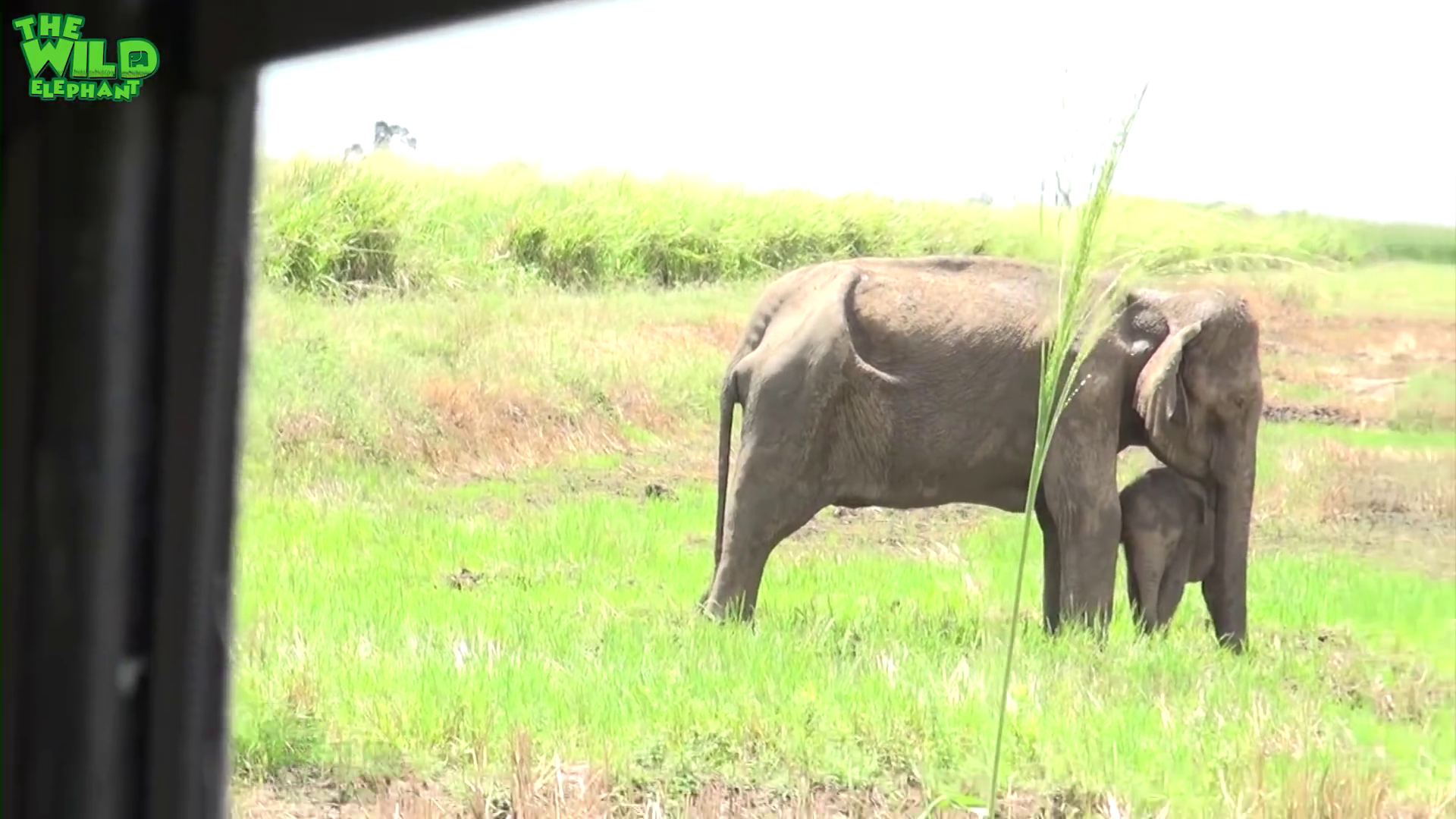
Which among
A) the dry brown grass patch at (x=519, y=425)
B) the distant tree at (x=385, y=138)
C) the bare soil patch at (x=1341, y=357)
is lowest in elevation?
the dry brown grass patch at (x=519, y=425)

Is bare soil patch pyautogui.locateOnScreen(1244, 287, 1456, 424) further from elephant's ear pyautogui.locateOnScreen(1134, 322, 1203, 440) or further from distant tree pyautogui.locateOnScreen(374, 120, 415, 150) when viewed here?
distant tree pyautogui.locateOnScreen(374, 120, 415, 150)

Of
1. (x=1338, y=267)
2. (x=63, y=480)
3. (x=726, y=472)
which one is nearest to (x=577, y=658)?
(x=726, y=472)

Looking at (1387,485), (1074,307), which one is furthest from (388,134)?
(1387,485)

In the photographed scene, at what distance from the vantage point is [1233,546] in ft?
4.48

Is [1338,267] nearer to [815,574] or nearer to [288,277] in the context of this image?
[815,574]

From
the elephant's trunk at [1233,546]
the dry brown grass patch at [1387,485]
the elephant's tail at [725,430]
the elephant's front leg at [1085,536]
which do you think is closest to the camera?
the dry brown grass patch at [1387,485]

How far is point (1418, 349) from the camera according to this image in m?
1.09

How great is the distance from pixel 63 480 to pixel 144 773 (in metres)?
0.30

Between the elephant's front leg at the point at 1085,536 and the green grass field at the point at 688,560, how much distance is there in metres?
0.04

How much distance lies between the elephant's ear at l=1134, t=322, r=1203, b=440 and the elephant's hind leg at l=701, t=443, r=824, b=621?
37 centimetres

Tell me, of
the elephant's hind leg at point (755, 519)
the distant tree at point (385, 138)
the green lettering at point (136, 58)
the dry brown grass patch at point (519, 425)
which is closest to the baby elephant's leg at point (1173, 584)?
the elephant's hind leg at point (755, 519)

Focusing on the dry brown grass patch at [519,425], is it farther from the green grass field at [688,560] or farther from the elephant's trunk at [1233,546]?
the elephant's trunk at [1233,546]

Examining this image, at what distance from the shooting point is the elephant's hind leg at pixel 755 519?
60.2 inches

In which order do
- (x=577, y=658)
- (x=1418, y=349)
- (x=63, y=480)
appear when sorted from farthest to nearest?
(x=577, y=658)
(x=63, y=480)
(x=1418, y=349)
